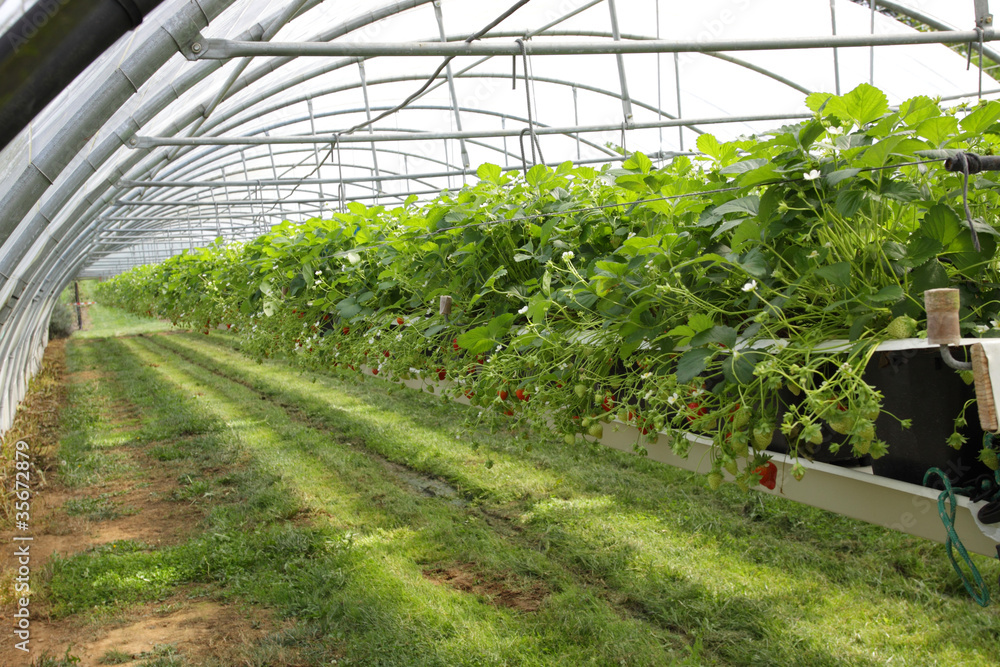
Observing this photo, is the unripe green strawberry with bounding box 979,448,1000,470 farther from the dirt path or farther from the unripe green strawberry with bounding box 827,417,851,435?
the dirt path

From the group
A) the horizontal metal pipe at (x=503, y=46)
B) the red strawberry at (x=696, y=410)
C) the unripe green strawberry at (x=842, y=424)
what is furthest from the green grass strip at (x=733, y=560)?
the horizontal metal pipe at (x=503, y=46)

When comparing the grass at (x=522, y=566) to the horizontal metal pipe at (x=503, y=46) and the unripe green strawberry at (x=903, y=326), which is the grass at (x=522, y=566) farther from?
the horizontal metal pipe at (x=503, y=46)

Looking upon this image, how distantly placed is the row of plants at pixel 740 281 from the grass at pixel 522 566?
0.43 m

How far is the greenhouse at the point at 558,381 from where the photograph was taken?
1423 mm

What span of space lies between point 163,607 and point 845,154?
11.9 feet

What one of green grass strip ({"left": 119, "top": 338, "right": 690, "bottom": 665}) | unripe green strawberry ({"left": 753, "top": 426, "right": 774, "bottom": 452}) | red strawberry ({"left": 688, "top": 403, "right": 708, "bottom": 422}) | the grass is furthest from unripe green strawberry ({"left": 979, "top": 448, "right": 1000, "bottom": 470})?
green grass strip ({"left": 119, "top": 338, "right": 690, "bottom": 665})

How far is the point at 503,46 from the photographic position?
2.66 metres

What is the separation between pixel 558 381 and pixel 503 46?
1.38 m

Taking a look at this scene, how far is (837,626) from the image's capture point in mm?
2947

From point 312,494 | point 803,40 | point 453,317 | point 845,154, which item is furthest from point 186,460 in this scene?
point 845,154

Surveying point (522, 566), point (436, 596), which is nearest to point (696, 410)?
point (436, 596)

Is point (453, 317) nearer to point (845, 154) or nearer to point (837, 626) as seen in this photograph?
point (845, 154)

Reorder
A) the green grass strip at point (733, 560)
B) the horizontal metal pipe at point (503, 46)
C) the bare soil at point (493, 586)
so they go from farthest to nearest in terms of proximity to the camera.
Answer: the bare soil at point (493, 586)
the green grass strip at point (733, 560)
the horizontal metal pipe at point (503, 46)

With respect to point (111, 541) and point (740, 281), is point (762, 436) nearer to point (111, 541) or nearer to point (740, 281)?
point (740, 281)
